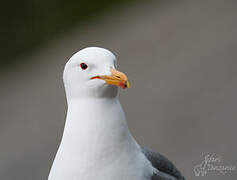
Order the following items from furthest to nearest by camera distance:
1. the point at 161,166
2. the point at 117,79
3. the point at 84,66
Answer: the point at 161,166 < the point at 84,66 < the point at 117,79

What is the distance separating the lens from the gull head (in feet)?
5.13

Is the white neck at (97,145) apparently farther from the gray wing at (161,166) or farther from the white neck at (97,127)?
the gray wing at (161,166)

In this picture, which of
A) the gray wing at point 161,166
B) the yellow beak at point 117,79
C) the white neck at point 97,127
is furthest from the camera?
the gray wing at point 161,166

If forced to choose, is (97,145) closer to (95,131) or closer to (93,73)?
(95,131)

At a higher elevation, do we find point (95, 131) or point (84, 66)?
point (84, 66)

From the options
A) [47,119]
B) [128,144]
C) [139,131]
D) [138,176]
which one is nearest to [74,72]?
[128,144]

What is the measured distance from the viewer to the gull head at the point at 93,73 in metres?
1.56

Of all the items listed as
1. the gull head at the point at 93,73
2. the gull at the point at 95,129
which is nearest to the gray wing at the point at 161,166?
the gull at the point at 95,129

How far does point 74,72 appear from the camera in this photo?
1636 millimetres

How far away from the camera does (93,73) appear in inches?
62.6

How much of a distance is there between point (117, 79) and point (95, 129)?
223 millimetres

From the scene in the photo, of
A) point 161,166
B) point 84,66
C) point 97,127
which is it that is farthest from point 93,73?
point 161,166

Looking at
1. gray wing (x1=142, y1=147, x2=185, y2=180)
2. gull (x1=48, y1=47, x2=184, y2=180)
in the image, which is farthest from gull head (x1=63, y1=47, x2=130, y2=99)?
gray wing (x1=142, y1=147, x2=185, y2=180)

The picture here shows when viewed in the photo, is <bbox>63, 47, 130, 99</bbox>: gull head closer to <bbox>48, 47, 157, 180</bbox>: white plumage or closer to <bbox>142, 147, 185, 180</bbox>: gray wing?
<bbox>48, 47, 157, 180</bbox>: white plumage
